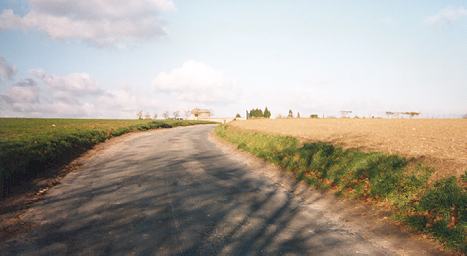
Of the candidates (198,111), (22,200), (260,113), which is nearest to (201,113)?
(198,111)

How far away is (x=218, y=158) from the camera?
59.3ft

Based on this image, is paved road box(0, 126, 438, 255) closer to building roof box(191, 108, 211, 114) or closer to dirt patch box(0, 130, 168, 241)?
dirt patch box(0, 130, 168, 241)

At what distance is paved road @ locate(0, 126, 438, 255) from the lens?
5988 millimetres

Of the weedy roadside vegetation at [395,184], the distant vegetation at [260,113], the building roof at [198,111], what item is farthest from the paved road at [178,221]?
the building roof at [198,111]

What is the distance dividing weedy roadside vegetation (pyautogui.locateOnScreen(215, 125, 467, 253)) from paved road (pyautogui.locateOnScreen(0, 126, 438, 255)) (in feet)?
4.90

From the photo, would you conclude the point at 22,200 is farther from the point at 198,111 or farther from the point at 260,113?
the point at 198,111

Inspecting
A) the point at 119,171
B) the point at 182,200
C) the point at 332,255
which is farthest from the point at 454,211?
the point at 119,171

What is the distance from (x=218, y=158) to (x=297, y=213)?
10.1m

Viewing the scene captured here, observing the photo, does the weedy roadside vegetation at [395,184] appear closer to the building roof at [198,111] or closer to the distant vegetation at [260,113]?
the distant vegetation at [260,113]

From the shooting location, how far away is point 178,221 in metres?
7.33

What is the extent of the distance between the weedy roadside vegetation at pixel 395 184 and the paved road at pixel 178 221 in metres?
1.49

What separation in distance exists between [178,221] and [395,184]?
6.08 metres

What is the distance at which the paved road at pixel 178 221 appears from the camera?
5.99 m

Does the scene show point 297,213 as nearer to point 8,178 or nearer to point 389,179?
point 389,179
